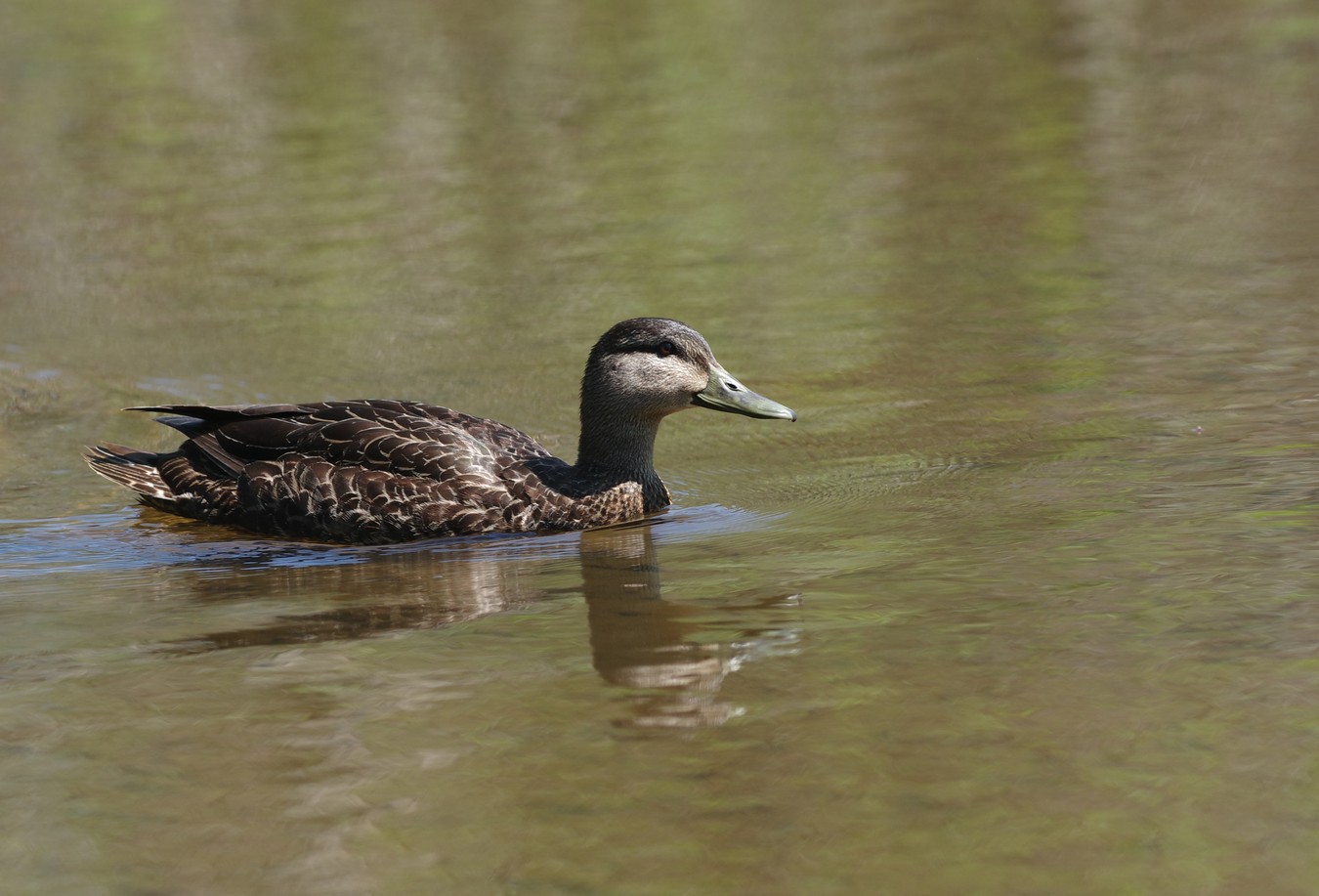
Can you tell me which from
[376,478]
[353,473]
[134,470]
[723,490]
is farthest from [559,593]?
[134,470]

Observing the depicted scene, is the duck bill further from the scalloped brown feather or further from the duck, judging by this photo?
the scalloped brown feather

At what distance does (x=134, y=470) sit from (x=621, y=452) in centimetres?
274

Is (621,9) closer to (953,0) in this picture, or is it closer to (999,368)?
(953,0)

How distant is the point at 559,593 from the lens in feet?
25.7

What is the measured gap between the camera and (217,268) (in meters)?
15.4

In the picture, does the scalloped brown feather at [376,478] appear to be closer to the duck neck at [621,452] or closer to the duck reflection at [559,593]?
the duck neck at [621,452]

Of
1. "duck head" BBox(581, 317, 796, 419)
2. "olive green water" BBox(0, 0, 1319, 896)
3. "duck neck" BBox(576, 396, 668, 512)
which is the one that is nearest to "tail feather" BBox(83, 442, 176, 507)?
"olive green water" BBox(0, 0, 1319, 896)

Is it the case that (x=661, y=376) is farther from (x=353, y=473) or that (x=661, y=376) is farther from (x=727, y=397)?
(x=353, y=473)

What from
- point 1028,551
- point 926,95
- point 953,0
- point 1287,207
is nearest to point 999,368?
point 1028,551

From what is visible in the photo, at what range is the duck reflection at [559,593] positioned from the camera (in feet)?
21.0

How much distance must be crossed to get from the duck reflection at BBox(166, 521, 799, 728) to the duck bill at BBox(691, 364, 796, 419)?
786mm

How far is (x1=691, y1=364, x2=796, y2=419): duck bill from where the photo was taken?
31.0 ft

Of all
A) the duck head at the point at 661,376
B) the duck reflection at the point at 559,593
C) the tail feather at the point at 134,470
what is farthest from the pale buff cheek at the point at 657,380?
the tail feather at the point at 134,470

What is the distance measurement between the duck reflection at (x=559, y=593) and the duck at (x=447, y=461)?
269mm
